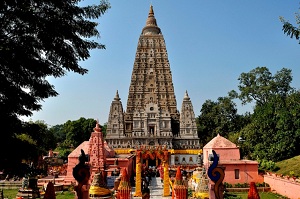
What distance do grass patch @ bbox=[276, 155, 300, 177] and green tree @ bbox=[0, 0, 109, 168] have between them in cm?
2272

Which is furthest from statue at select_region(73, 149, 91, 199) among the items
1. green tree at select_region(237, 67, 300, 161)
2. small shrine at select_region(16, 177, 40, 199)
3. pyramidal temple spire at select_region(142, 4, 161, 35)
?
pyramidal temple spire at select_region(142, 4, 161, 35)

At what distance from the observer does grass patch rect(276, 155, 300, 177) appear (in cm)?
2475

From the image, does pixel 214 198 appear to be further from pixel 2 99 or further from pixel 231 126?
pixel 231 126

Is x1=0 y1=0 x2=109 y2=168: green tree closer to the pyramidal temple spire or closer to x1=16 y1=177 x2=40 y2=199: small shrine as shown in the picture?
x1=16 y1=177 x2=40 y2=199: small shrine

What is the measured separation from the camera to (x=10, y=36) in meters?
5.49

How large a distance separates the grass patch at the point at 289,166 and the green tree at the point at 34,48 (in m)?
22.7

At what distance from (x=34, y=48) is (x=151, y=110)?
1825 inches

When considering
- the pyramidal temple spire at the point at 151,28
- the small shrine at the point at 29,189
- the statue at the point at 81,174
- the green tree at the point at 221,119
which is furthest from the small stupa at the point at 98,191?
the pyramidal temple spire at the point at 151,28

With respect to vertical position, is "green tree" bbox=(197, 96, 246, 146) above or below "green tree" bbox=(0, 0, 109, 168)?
above

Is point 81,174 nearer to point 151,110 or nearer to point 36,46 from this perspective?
point 36,46

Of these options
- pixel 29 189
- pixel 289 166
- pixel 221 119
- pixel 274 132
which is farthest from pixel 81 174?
pixel 221 119

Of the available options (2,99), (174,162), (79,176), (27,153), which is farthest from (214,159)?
(174,162)

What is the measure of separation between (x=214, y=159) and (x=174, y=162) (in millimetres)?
42571

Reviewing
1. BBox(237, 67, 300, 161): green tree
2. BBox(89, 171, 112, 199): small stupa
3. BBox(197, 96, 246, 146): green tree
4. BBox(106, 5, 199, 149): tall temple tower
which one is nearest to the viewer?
BBox(89, 171, 112, 199): small stupa
